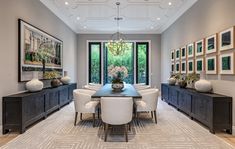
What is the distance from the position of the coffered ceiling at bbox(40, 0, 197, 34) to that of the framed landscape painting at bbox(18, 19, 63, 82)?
1129 millimetres

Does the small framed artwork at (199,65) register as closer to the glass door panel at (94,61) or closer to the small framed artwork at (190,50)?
the small framed artwork at (190,50)

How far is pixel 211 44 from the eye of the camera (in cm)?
512

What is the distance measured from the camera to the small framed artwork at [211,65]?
16.1ft

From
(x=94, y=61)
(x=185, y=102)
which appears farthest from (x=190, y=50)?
(x=94, y=61)

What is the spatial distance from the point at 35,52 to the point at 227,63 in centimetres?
484

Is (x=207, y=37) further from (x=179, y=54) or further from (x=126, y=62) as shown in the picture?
(x=126, y=62)

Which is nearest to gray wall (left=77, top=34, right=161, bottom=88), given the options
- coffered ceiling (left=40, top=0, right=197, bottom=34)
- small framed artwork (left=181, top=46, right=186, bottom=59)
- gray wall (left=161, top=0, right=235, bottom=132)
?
coffered ceiling (left=40, top=0, right=197, bottom=34)

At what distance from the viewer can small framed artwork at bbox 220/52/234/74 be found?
4188mm

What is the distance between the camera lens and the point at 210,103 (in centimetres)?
428

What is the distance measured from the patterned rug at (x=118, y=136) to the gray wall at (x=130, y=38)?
615cm

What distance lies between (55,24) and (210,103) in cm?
587

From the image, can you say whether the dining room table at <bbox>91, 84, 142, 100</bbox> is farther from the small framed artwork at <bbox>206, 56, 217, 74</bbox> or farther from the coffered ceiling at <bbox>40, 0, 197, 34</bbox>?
the coffered ceiling at <bbox>40, 0, 197, 34</bbox>

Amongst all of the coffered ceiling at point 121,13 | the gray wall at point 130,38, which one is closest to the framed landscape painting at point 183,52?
the coffered ceiling at point 121,13

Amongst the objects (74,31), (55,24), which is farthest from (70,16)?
(74,31)
